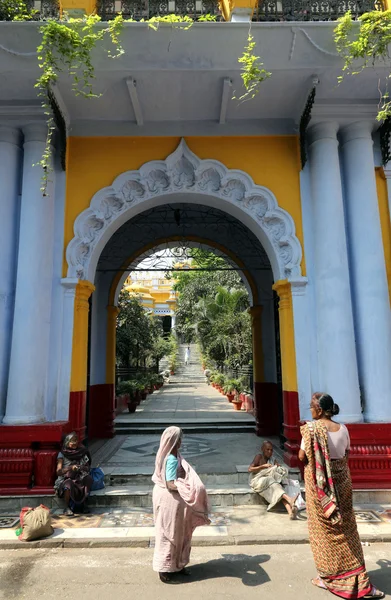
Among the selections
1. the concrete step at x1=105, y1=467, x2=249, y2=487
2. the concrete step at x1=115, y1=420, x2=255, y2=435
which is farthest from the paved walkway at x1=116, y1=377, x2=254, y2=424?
the concrete step at x1=105, y1=467, x2=249, y2=487

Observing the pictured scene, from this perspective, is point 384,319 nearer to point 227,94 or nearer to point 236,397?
point 227,94

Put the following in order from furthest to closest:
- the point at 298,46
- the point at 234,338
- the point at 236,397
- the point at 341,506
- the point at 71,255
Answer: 1. the point at 234,338
2. the point at 236,397
3. the point at 71,255
4. the point at 298,46
5. the point at 341,506

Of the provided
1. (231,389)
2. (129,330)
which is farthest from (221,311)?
(129,330)

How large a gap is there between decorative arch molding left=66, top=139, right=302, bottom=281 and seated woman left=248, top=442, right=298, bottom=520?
2.33 metres

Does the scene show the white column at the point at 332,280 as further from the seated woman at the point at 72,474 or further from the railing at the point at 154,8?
the seated woman at the point at 72,474

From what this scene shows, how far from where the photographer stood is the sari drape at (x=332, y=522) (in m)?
2.99

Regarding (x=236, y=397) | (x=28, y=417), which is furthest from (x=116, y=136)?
(x=236, y=397)

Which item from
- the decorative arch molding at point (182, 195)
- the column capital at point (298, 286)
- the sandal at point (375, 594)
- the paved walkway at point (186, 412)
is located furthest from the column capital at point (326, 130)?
the paved walkway at point (186, 412)

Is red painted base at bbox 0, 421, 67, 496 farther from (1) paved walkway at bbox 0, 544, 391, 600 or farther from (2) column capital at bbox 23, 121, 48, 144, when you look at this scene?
(2) column capital at bbox 23, 121, 48, 144

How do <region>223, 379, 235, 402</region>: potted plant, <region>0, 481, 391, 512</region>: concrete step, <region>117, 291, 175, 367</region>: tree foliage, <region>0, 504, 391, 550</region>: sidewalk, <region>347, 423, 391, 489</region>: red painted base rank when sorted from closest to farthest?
<region>0, 504, 391, 550</region>: sidewalk → <region>0, 481, 391, 512</region>: concrete step → <region>347, 423, 391, 489</region>: red painted base → <region>223, 379, 235, 402</region>: potted plant → <region>117, 291, 175, 367</region>: tree foliage

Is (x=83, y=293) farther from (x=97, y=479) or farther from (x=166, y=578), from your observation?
(x=166, y=578)

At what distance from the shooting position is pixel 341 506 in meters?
3.06

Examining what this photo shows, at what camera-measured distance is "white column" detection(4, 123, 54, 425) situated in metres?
5.11

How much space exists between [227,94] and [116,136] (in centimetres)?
167
